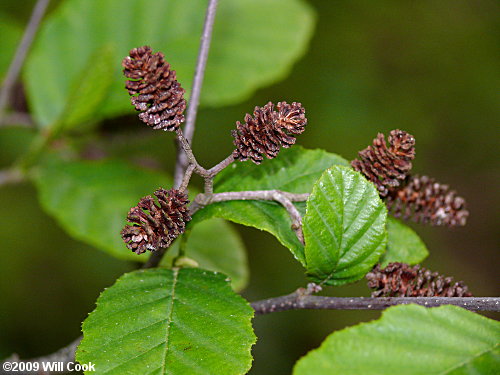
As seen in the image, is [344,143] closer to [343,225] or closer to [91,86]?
[91,86]

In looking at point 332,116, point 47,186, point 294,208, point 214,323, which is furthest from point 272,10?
point 332,116

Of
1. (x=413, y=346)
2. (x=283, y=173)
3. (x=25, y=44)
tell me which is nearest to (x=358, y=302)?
(x=413, y=346)

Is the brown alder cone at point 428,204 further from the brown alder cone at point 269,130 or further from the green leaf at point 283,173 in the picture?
the brown alder cone at point 269,130

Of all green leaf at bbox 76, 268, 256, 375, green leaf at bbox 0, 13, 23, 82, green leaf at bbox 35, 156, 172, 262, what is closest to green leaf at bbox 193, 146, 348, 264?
green leaf at bbox 76, 268, 256, 375

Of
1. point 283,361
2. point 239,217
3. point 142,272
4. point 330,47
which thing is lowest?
point 283,361

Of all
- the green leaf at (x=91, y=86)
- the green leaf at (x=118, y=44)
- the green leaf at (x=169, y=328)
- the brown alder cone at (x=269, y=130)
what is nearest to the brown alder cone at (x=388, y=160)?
the brown alder cone at (x=269, y=130)

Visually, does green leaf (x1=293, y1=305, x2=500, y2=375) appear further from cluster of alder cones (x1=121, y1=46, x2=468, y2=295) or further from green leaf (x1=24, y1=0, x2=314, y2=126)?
green leaf (x1=24, y1=0, x2=314, y2=126)

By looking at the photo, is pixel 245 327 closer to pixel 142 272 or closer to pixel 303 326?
pixel 142 272
